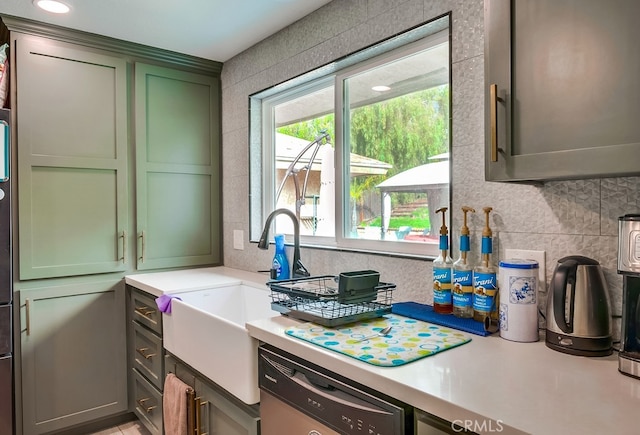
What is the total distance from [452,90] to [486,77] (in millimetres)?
382

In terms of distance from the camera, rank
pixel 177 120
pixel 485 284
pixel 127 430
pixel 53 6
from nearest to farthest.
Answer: pixel 485 284 < pixel 53 6 < pixel 127 430 < pixel 177 120

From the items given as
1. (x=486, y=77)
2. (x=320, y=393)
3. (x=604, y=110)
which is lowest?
(x=320, y=393)

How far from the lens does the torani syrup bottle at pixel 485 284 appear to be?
1323 mm

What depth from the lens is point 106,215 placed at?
8.20ft

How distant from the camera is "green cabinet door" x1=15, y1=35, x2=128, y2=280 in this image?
88.7 inches

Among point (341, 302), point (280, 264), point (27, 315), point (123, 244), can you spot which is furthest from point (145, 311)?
point (341, 302)

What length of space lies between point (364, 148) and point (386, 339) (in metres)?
1.09

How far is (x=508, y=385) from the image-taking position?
88 cm

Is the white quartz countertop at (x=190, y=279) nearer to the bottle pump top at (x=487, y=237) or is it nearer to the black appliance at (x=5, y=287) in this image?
the black appliance at (x=5, y=287)

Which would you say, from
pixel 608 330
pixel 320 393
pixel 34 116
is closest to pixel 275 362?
pixel 320 393

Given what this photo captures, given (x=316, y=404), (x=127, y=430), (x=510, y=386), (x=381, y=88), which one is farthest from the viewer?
(x=127, y=430)

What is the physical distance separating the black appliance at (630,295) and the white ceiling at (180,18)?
1.65 m

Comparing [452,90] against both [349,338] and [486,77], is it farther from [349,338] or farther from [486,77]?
[349,338]

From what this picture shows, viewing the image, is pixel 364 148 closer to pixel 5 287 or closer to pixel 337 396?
pixel 337 396
